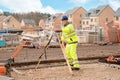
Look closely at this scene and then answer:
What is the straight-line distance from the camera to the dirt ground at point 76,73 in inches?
368

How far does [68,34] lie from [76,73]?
4.97 ft

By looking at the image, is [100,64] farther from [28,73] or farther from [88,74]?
[28,73]

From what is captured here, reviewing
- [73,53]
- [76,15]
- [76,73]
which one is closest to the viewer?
[76,73]

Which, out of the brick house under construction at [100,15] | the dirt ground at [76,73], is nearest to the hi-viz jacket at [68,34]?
the dirt ground at [76,73]

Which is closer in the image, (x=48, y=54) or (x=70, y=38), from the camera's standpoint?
(x=70, y=38)

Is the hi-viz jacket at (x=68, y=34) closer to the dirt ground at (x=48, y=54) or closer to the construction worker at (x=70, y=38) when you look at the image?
the construction worker at (x=70, y=38)

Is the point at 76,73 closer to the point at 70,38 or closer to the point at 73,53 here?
the point at 73,53

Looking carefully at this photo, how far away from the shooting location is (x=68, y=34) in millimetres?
10891

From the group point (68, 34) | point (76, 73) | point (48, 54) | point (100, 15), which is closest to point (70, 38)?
point (68, 34)

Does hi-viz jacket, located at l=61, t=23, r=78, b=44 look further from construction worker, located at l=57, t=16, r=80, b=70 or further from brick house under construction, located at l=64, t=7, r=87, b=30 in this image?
brick house under construction, located at l=64, t=7, r=87, b=30

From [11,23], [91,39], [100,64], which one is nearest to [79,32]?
[91,39]

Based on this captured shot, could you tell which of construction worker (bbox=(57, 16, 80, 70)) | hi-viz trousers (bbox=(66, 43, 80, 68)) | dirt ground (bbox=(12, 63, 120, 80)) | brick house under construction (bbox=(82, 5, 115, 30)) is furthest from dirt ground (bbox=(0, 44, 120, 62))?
brick house under construction (bbox=(82, 5, 115, 30))

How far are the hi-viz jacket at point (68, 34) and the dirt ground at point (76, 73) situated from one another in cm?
114

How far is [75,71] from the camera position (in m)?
10.8
